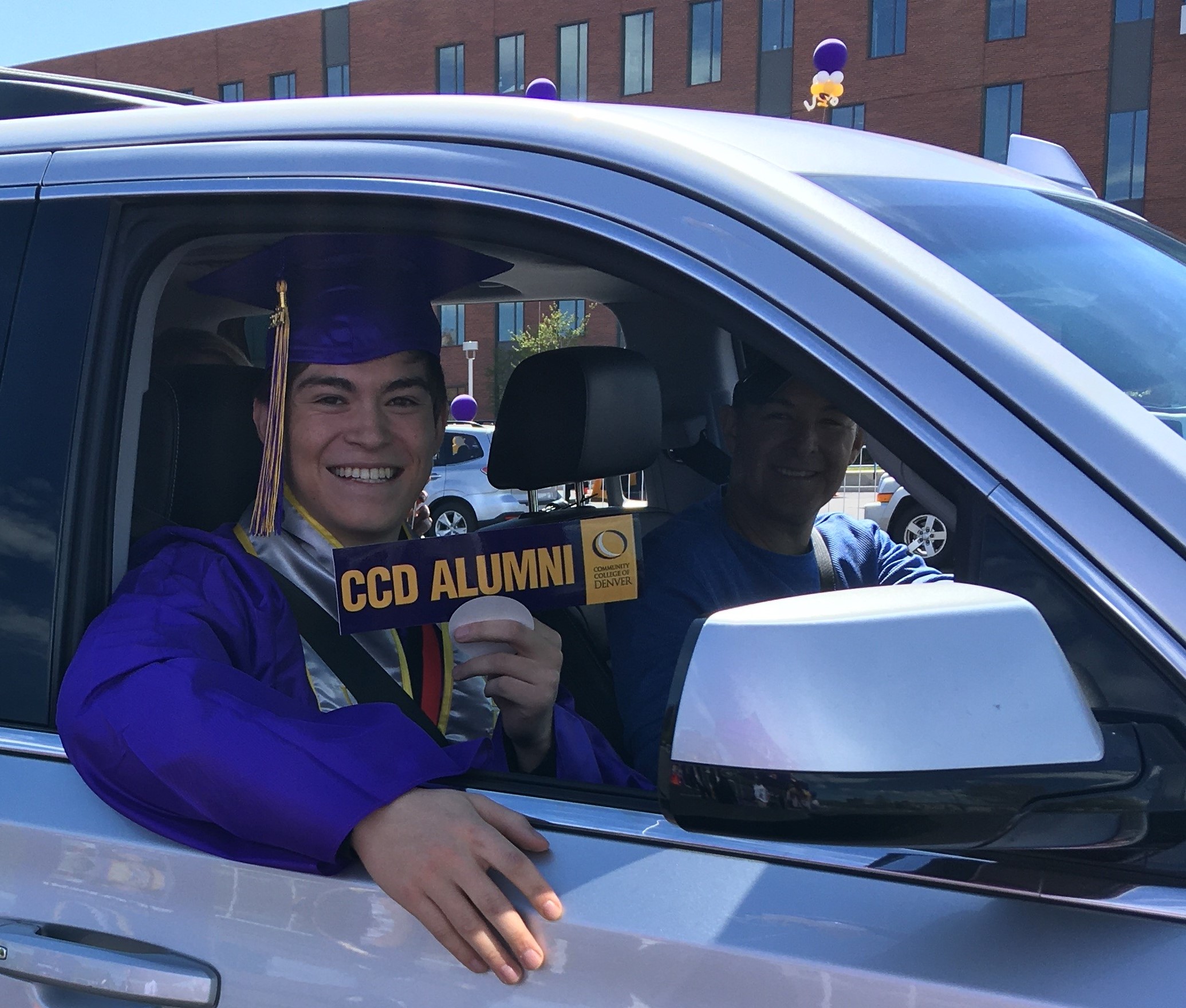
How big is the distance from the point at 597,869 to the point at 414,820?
0.18m

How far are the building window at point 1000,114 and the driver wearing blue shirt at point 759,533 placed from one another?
28.5m

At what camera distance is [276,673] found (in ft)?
4.78

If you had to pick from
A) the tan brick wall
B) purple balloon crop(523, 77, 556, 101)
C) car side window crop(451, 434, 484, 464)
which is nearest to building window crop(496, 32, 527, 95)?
the tan brick wall

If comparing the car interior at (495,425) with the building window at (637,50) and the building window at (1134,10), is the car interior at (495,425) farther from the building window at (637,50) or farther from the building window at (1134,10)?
the building window at (637,50)

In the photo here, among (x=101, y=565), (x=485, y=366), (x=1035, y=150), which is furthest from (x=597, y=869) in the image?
(x=485, y=366)

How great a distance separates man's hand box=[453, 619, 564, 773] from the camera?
139 centimetres

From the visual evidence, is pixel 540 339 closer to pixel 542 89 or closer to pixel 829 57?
pixel 542 89

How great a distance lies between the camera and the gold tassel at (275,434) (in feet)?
5.30

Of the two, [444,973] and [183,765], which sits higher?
[183,765]

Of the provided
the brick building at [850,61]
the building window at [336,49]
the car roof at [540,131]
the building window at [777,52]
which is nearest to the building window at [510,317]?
the car roof at [540,131]

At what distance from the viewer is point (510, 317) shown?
289 cm

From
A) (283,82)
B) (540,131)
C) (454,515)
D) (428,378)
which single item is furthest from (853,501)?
(283,82)

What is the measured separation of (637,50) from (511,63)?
11.3 ft

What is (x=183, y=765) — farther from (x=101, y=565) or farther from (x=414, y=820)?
(x=101, y=565)
